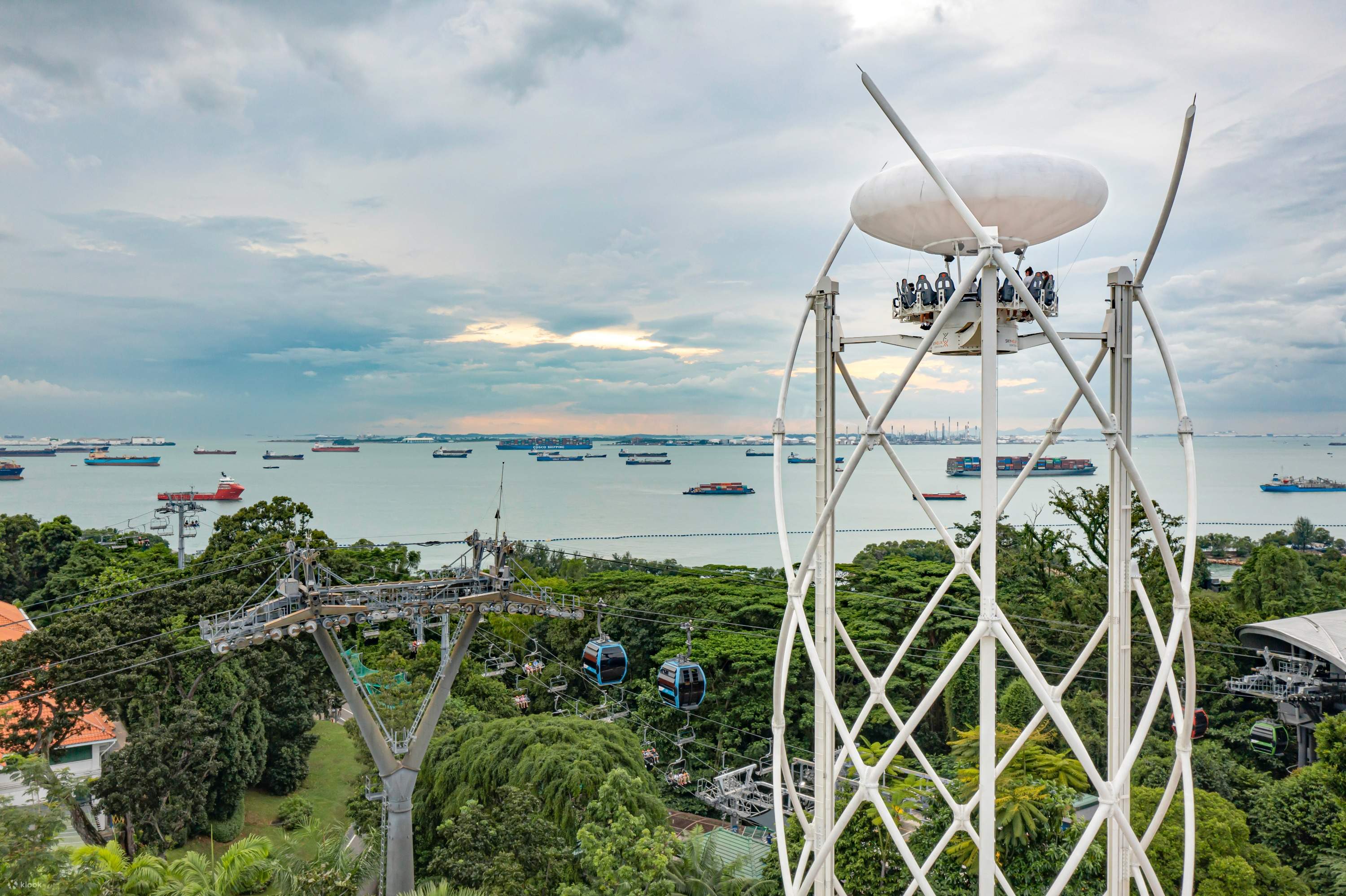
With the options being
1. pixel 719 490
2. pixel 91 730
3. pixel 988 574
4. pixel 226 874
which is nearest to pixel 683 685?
pixel 226 874

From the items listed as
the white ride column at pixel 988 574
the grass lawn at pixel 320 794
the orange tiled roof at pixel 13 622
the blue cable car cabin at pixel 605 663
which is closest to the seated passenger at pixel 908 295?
the white ride column at pixel 988 574

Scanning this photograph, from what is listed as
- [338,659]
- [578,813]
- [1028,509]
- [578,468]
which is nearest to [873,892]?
[578,813]

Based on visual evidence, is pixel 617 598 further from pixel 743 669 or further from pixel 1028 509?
pixel 1028 509

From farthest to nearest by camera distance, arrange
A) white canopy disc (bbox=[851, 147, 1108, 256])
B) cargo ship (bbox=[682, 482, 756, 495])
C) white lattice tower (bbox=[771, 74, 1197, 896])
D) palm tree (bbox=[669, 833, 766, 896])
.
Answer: cargo ship (bbox=[682, 482, 756, 495]), palm tree (bbox=[669, 833, 766, 896]), white canopy disc (bbox=[851, 147, 1108, 256]), white lattice tower (bbox=[771, 74, 1197, 896])

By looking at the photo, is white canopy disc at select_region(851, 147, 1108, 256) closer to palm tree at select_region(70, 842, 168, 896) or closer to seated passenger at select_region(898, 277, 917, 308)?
seated passenger at select_region(898, 277, 917, 308)

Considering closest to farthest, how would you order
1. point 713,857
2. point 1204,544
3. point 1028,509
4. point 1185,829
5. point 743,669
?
point 1185,829 < point 713,857 < point 743,669 < point 1204,544 < point 1028,509

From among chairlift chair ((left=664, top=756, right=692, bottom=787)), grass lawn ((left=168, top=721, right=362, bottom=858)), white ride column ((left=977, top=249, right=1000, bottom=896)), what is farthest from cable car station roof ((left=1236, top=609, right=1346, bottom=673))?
grass lawn ((left=168, top=721, right=362, bottom=858))

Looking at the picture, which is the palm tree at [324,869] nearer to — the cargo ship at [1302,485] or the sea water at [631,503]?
the sea water at [631,503]
